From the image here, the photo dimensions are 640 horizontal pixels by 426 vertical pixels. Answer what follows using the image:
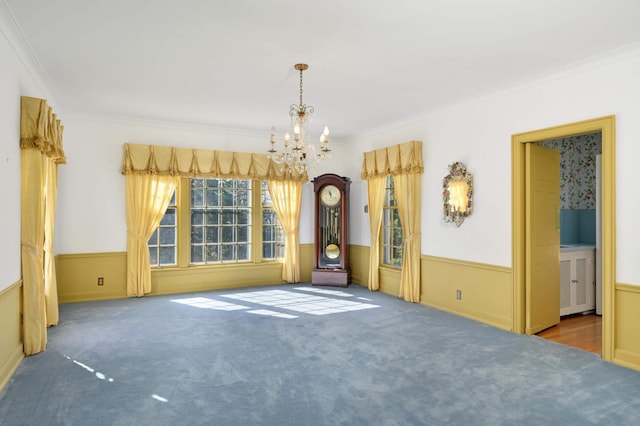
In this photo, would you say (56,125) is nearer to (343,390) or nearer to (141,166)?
(141,166)

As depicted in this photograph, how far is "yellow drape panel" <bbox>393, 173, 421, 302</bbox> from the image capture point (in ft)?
18.3

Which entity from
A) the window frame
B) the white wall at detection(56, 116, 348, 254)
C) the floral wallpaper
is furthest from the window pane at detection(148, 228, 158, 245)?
the floral wallpaper

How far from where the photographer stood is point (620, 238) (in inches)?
135

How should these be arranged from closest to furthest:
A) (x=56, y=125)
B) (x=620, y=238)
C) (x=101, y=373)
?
(x=101, y=373), (x=620, y=238), (x=56, y=125)

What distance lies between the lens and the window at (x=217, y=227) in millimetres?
6227

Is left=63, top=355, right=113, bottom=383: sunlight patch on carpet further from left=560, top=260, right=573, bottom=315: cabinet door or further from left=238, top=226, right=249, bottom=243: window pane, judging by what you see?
left=560, top=260, right=573, bottom=315: cabinet door

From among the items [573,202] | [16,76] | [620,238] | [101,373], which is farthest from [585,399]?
[16,76]

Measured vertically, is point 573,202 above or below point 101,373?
above

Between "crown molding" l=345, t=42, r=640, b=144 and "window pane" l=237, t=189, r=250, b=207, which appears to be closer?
"crown molding" l=345, t=42, r=640, b=144

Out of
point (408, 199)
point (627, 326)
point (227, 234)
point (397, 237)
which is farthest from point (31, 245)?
point (627, 326)

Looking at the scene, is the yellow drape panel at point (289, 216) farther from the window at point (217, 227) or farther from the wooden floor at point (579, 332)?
the wooden floor at point (579, 332)

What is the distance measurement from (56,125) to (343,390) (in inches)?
147

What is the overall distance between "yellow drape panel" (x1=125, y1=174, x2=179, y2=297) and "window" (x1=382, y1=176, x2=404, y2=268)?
11.5 feet

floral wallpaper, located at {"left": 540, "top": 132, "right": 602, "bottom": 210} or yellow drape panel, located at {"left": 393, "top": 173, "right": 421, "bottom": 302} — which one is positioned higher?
floral wallpaper, located at {"left": 540, "top": 132, "right": 602, "bottom": 210}
